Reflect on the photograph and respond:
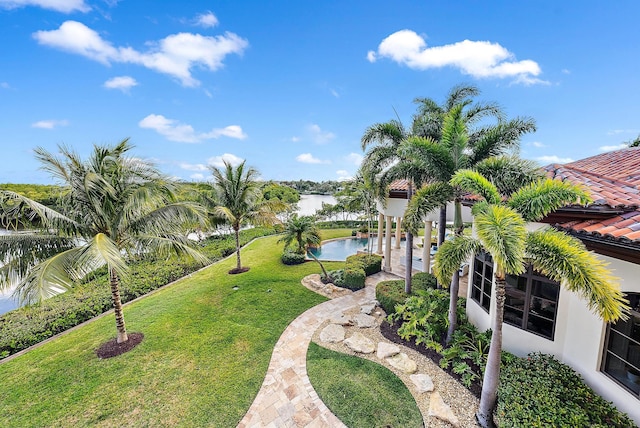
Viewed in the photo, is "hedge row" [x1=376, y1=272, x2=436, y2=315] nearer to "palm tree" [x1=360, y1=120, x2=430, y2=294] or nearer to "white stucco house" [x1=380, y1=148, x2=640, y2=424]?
"palm tree" [x1=360, y1=120, x2=430, y2=294]

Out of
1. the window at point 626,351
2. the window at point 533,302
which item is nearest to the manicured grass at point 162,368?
the window at point 533,302

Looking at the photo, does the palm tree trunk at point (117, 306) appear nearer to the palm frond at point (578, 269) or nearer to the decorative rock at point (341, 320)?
the decorative rock at point (341, 320)

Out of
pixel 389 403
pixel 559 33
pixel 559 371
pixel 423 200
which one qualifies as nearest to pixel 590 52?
pixel 559 33

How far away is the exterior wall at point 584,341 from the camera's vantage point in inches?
182

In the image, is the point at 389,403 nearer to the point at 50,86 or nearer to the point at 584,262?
the point at 584,262

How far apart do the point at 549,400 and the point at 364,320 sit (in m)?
5.58

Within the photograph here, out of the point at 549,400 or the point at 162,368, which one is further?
the point at 162,368

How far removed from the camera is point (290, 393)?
643 cm

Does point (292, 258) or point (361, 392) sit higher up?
point (292, 258)

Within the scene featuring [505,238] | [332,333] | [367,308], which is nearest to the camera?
[505,238]

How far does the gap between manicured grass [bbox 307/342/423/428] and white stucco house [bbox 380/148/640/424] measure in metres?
3.36

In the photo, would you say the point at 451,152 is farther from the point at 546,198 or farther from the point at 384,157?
the point at 384,157

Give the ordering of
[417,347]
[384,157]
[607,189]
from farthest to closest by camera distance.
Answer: [384,157] < [417,347] < [607,189]

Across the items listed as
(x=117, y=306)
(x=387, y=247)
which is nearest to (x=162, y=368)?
(x=117, y=306)
